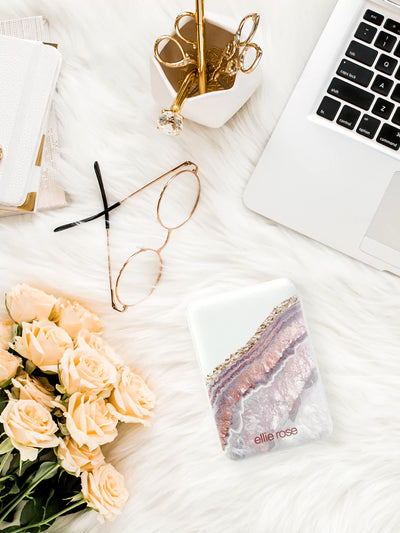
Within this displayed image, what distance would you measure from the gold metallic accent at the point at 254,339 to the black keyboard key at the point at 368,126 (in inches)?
7.4

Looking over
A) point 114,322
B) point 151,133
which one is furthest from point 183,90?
point 114,322

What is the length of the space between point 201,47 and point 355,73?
0.57 ft

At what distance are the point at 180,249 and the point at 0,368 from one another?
0.23m

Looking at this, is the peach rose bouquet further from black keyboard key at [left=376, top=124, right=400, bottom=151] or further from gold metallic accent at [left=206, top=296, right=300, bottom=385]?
black keyboard key at [left=376, top=124, right=400, bottom=151]

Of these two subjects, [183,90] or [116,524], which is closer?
[183,90]

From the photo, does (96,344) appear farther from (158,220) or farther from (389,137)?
(389,137)

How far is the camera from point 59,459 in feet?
1.46

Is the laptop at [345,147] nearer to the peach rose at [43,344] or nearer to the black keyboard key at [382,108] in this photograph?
the black keyboard key at [382,108]

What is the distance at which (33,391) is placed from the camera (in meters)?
0.44

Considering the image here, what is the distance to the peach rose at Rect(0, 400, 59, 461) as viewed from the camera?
15.6 inches

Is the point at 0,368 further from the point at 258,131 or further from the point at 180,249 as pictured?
the point at 258,131

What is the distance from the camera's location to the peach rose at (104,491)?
0.45 meters

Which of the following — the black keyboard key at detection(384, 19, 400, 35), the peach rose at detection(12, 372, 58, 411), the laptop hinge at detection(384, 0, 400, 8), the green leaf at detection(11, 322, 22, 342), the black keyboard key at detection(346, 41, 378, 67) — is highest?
the laptop hinge at detection(384, 0, 400, 8)

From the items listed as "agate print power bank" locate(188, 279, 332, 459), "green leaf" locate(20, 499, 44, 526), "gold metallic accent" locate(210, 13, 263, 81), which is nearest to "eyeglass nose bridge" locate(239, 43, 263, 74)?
"gold metallic accent" locate(210, 13, 263, 81)
